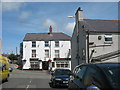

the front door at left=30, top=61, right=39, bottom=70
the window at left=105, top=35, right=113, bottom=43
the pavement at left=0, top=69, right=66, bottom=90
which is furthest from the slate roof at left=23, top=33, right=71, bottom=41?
the pavement at left=0, top=69, right=66, bottom=90

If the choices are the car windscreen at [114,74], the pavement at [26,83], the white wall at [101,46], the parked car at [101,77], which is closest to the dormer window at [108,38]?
the white wall at [101,46]

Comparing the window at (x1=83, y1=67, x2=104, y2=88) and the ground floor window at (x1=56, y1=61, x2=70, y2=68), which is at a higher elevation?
the window at (x1=83, y1=67, x2=104, y2=88)

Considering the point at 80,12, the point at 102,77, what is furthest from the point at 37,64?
the point at 102,77

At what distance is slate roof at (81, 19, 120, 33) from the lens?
87.7 ft

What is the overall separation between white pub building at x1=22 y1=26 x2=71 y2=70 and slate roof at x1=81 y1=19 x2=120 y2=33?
19.6 metres

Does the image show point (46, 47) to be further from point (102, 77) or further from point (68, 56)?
point (102, 77)

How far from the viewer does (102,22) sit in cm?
3006

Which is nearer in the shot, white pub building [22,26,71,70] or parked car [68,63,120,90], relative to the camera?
parked car [68,63,120,90]

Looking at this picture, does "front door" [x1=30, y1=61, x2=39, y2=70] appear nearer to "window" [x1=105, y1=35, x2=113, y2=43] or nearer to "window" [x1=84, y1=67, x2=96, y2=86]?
"window" [x1=105, y1=35, x2=113, y2=43]

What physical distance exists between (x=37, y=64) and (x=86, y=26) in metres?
24.4

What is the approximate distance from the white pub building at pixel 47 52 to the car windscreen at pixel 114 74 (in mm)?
43763

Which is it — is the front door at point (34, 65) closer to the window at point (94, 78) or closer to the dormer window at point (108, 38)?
the dormer window at point (108, 38)

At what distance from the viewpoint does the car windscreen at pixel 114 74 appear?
4.13 metres

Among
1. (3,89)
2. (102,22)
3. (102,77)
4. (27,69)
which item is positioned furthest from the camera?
(27,69)
